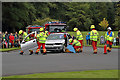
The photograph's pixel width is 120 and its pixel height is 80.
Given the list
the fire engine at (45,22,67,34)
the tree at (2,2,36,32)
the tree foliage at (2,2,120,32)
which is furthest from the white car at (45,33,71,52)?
the tree foliage at (2,2,120,32)

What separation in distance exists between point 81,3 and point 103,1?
302 inches

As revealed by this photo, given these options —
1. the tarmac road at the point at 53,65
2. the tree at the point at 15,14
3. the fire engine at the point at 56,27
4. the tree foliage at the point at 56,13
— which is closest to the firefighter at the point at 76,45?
the tarmac road at the point at 53,65

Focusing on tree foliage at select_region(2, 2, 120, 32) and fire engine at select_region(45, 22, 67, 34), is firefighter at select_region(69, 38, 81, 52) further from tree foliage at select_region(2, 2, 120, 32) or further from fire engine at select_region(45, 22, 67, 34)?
tree foliage at select_region(2, 2, 120, 32)

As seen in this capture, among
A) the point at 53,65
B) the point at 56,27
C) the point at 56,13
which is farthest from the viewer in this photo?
the point at 56,13

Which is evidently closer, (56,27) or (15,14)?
(56,27)

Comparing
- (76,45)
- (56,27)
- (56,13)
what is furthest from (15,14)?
(76,45)

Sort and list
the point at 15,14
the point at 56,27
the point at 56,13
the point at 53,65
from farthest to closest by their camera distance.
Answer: the point at 56,13 → the point at 15,14 → the point at 56,27 → the point at 53,65

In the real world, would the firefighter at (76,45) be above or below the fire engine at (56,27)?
below

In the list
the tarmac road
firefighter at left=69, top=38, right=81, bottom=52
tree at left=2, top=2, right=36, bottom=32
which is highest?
tree at left=2, top=2, right=36, bottom=32

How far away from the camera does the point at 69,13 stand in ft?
311

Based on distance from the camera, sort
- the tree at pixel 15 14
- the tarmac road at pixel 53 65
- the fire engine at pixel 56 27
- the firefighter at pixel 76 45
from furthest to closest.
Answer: the tree at pixel 15 14
the fire engine at pixel 56 27
the firefighter at pixel 76 45
the tarmac road at pixel 53 65

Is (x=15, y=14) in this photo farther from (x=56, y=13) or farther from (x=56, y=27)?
(x=56, y=27)

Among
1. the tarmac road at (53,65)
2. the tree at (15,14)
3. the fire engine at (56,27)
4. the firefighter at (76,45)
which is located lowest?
the tarmac road at (53,65)

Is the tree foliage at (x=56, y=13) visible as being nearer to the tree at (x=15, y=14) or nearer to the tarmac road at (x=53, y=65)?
the tree at (x=15, y=14)
